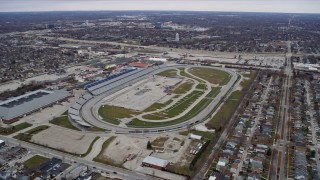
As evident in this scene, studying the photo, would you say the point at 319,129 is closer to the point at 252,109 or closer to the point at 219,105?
the point at 252,109

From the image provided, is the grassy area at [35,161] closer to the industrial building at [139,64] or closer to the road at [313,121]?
the road at [313,121]

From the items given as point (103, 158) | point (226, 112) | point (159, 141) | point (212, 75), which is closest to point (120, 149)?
point (103, 158)

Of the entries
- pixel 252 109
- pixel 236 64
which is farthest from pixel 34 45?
pixel 252 109

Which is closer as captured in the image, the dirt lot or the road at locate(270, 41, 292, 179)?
the road at locate(270, 41, 292, 179)

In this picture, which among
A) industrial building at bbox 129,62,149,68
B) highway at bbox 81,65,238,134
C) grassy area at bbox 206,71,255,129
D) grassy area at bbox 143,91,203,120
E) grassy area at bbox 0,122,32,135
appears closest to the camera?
grassy area at bbox 0,122,32,135

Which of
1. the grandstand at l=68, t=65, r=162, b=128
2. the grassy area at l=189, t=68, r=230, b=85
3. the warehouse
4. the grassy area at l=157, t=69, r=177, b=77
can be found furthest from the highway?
the grassy area at l=157, t=69, r=177, b=77

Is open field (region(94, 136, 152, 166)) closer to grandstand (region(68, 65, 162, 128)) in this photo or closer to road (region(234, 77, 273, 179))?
grandstand (region(68, 65, 162, 128))
